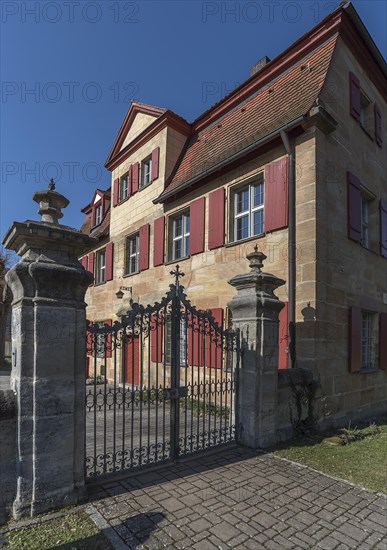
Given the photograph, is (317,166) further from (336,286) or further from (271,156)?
(336,286)

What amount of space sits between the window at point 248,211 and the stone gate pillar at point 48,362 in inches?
226

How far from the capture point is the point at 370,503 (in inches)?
156

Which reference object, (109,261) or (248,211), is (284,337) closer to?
(248,211)

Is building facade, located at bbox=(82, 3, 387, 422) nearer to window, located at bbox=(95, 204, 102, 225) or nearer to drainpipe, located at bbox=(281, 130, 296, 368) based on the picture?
drainpipe, located at bbox=(281, 130, 296, 368)

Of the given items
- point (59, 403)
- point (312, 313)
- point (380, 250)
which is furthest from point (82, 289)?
point (380, 250)

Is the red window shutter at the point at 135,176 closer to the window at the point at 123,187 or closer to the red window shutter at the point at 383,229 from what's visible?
the window at the point at 123,187

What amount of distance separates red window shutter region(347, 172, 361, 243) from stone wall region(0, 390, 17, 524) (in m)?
7.61

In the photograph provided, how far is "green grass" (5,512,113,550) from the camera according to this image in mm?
3023

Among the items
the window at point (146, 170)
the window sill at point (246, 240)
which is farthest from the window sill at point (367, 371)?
the window at point (146, 170)

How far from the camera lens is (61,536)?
3166mm

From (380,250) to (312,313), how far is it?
13.3ft

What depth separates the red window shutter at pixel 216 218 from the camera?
9562 millimetres

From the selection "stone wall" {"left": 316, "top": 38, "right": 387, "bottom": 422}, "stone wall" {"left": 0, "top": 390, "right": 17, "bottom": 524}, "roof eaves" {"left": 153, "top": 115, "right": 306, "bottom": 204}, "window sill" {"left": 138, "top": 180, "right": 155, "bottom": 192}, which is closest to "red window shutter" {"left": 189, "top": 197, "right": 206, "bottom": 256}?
"roof eaves" {"left": 153, "top": 115, "right": 306, "bottom": 204}

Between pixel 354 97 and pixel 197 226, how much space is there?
5239 millimetres
